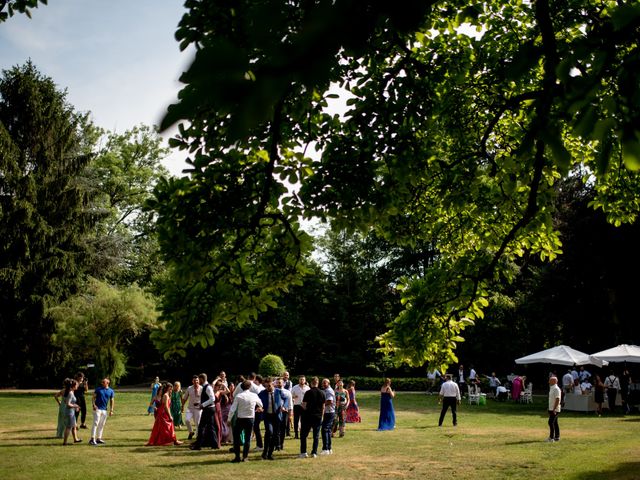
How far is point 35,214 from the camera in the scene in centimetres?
3750

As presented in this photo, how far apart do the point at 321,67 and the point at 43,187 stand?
4135 centimetres

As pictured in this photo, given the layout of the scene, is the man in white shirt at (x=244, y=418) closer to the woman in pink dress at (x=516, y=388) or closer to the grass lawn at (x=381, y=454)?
the grass lawn at (x=381, y=454)

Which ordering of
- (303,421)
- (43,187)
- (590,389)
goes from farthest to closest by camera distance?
1. (43,187)
2. (590,389)
3. (303,421)

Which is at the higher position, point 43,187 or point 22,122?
point 22,122

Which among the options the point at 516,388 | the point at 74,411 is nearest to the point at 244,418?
the point at 74,411

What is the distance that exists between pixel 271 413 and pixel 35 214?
95.2 ft

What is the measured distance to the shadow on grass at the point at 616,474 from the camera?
11508 mm

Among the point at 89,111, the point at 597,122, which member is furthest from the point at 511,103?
the point at 89,111

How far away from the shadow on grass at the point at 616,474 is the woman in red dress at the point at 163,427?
10471 millimetres

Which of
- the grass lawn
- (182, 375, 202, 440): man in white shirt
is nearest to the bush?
the grass lawn

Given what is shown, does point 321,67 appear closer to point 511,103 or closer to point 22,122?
point 511,103

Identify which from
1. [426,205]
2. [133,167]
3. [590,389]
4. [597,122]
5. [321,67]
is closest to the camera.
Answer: [321,67]

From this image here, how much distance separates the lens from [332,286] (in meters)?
49.9

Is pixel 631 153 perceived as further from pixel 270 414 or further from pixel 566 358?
pixel 566 358
